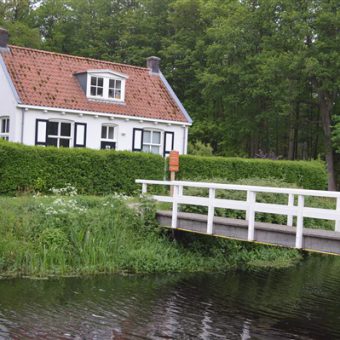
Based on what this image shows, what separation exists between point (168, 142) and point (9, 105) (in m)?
8.63

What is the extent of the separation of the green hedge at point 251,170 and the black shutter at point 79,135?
5.43 m

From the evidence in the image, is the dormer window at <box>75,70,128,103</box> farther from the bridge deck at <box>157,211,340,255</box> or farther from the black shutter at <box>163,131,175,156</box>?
the bridge deck at <box>157,211,340,255</box>

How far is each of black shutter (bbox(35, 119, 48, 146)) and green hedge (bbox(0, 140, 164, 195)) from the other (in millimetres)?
5054

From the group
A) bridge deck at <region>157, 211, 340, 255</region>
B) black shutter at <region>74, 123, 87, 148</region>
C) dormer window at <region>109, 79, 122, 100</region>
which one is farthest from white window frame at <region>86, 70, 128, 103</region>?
bridge deck at <region>157, 211, 340, 255</region>

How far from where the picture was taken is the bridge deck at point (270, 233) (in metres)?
12.0

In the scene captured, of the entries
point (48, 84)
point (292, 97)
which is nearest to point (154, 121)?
point (48, 84)

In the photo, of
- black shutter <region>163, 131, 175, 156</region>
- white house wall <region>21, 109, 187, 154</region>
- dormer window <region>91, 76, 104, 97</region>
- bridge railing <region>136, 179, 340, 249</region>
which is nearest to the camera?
bridge railing <region>136, 179, 340, 249</region>

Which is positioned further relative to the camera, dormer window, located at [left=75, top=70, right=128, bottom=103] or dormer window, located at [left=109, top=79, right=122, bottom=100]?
dormer window, located at [left=109, top=79, right=122, bottom=100]

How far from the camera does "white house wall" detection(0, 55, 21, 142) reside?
26688mm

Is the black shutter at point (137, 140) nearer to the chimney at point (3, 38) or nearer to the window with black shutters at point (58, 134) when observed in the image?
the window with black shutters at point (58, 134)

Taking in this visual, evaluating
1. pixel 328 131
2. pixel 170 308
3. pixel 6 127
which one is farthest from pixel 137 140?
pixel 170 308

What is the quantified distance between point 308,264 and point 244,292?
5.36 metres

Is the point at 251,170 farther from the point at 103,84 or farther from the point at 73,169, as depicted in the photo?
the point at 73,169

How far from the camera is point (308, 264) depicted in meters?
18.9
